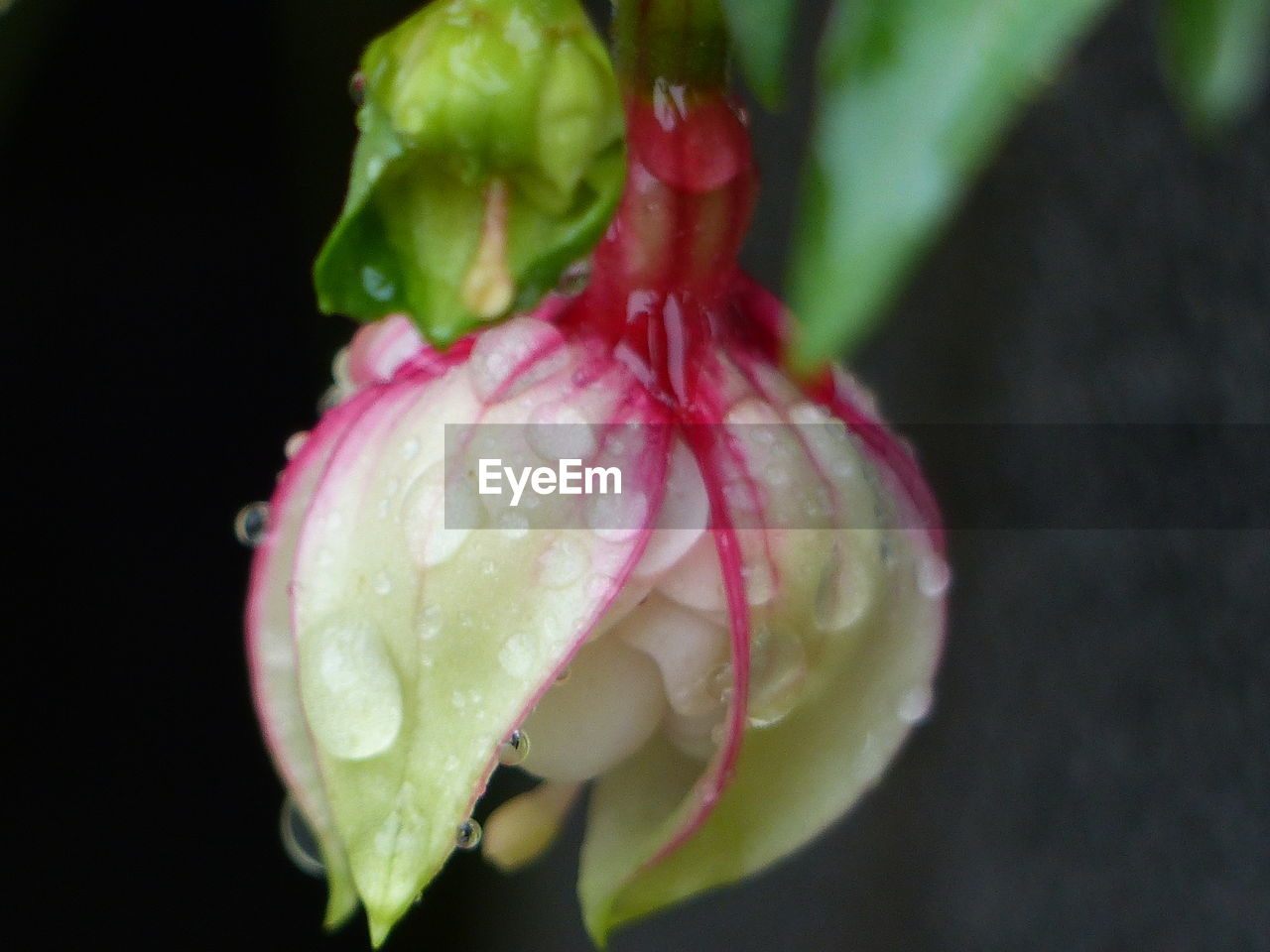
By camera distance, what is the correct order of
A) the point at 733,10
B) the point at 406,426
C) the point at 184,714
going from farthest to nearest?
the point at 184,714, the point at 406,426, the point at 733,10

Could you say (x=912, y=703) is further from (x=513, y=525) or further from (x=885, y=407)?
(x=885, y=407)

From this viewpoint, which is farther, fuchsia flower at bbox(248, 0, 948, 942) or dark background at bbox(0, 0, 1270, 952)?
dark background at bbox(0, 0, 1270, 952)

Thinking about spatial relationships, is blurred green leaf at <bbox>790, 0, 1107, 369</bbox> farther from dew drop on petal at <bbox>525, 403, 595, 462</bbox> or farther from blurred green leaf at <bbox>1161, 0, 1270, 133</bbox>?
dew drop on petal at <bbox>525, 403, 595, 462</bbox>

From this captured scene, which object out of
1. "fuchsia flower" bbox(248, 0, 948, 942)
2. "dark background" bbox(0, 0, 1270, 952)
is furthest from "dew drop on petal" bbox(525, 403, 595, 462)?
"dark background" bbox(0, 0, 1270, 952)

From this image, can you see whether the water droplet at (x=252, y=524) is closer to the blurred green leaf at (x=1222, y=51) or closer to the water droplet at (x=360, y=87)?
the water droplet at (x=360, y=87)

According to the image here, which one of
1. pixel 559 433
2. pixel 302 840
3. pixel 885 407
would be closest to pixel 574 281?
pixel 559 433

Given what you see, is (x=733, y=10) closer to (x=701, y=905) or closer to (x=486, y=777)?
(x=486, y=777)

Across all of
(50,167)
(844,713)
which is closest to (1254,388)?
(844,713)

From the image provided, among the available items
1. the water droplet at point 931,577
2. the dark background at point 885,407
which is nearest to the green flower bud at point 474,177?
the water droplet at point 931,577
